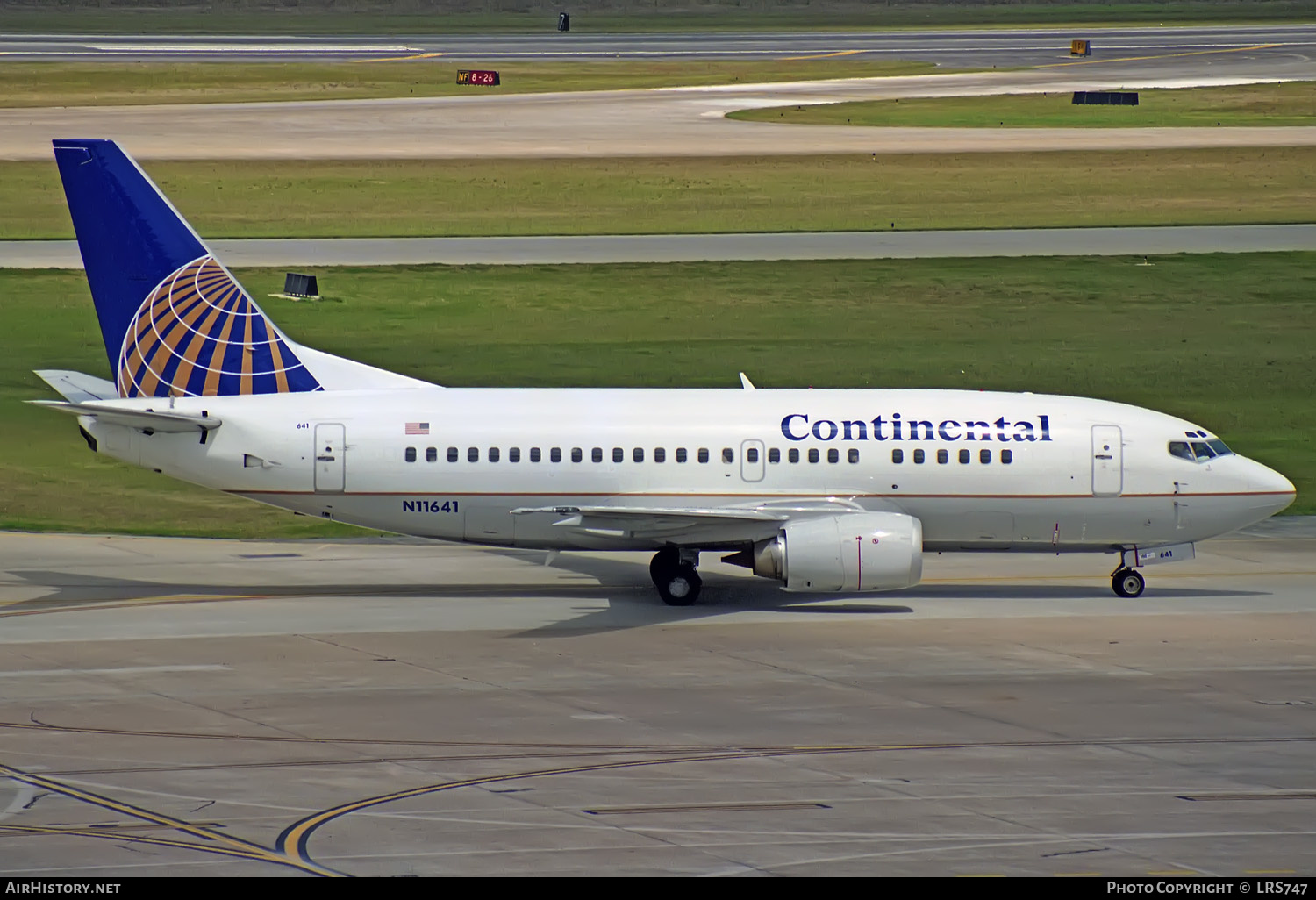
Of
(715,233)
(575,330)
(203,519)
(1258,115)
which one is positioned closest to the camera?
(203,519)

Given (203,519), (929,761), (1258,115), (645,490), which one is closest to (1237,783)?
(929,761)

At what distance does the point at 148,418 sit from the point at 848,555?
13574 millimetres

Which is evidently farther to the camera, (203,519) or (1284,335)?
(1284,335)

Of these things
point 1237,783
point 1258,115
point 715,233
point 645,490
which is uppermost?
point 1258,115

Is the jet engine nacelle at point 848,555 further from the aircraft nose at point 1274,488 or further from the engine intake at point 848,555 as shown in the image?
the aircraft nose at point 1274,488

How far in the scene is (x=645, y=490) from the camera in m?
39.6

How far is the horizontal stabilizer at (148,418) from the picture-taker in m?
38.3

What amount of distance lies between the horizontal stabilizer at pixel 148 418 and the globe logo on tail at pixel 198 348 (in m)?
1.07

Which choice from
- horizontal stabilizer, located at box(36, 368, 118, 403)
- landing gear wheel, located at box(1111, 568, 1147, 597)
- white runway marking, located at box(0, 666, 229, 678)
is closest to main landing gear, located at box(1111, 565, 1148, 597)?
landing gear wheel, located at box(1111, 568, 1147, 597)

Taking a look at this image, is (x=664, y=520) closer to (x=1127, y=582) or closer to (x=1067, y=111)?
(x=1127, y=582)

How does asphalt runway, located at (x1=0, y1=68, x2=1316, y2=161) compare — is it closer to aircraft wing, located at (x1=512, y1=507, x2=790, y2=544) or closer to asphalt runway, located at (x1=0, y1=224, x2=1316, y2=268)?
asphalt runway, located at (x1=0, y1=224, x2=1316, y2=268)
